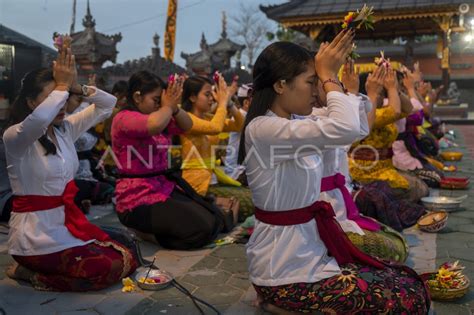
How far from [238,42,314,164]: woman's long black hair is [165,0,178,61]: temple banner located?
2088 centimetres

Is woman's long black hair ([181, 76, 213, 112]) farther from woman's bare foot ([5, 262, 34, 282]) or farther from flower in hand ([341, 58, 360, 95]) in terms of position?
woman's bare foot ([5, 262, 34, 282])

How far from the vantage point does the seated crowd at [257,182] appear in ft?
8.71

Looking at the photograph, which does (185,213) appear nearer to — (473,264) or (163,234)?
(163,234)

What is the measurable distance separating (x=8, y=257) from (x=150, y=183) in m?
1.45

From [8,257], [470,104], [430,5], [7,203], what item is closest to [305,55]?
[8,257]

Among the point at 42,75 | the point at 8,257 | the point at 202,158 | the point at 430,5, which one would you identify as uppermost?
the point at 430,5

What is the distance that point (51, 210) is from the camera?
357 cm

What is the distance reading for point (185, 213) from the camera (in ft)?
15.2

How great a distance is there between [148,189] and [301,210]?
89.3 inches

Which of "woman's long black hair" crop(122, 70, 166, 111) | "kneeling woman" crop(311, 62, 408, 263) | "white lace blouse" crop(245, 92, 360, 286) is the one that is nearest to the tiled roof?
"woman's long black hair" crop(122, 70, 166, 111)

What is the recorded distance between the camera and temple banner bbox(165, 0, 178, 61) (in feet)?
73.9

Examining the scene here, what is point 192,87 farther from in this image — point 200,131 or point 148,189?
point 148,189

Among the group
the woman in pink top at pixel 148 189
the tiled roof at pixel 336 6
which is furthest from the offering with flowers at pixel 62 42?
the tiled roof at pixel 336 6

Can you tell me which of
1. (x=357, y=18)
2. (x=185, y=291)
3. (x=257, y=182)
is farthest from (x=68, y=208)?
(x=357, y=18)
